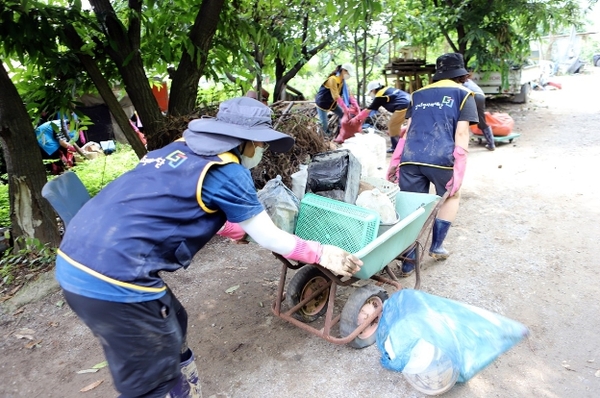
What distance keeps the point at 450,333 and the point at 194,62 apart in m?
3.48

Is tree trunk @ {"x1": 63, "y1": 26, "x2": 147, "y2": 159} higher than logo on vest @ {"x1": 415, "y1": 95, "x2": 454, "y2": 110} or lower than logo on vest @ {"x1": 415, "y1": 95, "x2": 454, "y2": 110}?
higher

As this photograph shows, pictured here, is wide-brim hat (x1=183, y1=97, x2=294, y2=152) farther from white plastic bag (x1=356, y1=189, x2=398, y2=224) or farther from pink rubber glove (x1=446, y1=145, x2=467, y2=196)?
pink rubber glove (x1=446, y1=145, x2=467, y2=196)

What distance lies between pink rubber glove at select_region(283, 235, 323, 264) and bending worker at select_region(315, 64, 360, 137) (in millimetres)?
5631

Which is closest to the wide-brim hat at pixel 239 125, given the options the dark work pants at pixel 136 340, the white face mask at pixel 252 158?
the white face mask at pixel 252 158

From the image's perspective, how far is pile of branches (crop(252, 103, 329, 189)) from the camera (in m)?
5.22

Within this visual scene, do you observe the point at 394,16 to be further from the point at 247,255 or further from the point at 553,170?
the point at 247,255

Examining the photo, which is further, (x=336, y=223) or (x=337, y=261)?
(x=336, y=223)

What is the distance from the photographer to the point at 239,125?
2031 millimetres

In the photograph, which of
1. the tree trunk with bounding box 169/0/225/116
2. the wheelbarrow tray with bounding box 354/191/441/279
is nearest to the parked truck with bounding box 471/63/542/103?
the tree trunk with bounding box 169/0/225/116

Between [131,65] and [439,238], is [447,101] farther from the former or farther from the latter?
[131,65]

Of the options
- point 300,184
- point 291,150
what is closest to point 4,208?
point 291,150

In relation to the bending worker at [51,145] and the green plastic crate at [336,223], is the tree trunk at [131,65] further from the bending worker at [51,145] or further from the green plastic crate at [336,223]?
the bending worker at [51,145]

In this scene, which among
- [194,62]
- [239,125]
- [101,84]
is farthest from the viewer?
[194,62]

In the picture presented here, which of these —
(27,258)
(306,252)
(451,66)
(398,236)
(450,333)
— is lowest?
(27,258)
